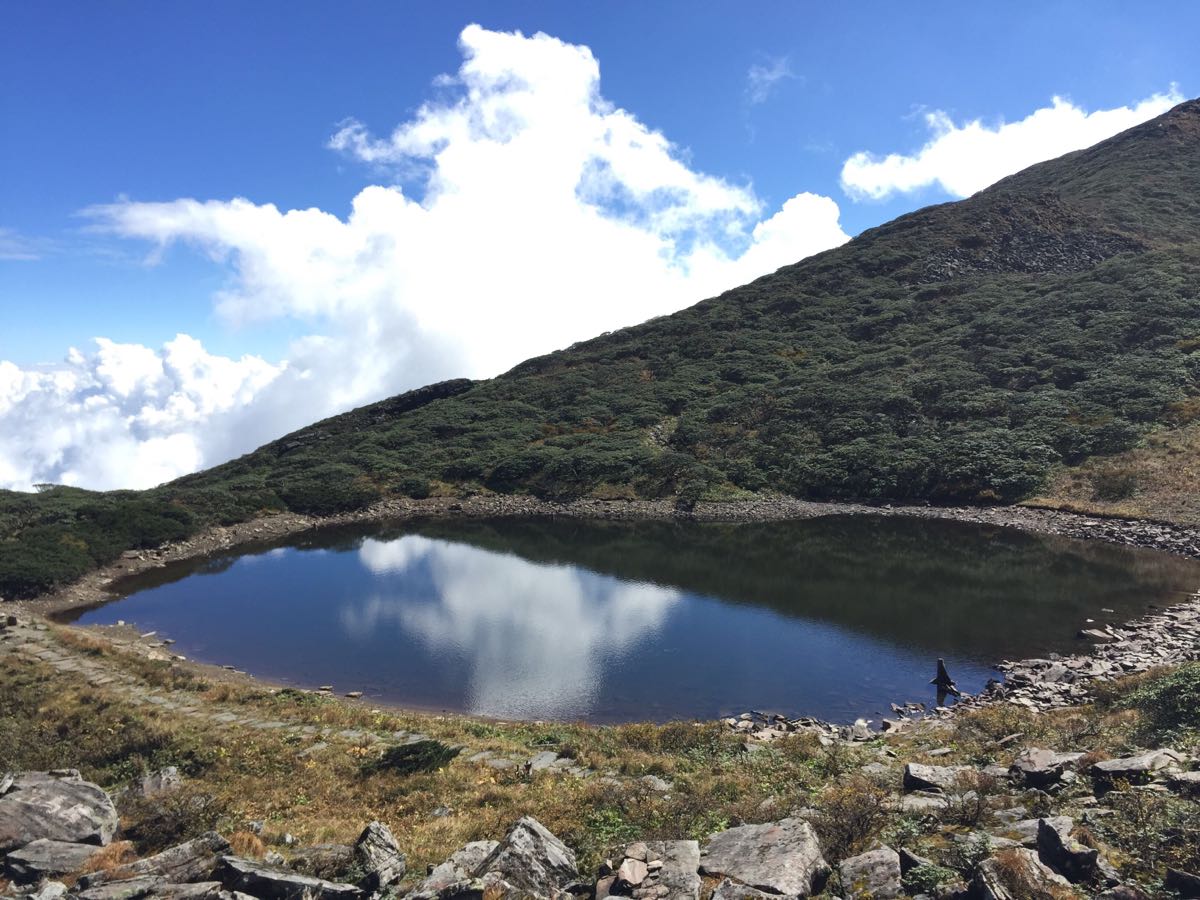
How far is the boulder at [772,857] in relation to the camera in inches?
314

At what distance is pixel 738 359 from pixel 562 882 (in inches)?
3215

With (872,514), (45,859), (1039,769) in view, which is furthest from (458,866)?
(872,514)

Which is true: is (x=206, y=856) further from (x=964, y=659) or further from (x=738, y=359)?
(x=738, y=359)

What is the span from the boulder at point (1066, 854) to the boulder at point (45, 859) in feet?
41.6

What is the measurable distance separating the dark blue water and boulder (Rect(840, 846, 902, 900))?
13.2 metres

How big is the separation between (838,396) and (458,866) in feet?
218

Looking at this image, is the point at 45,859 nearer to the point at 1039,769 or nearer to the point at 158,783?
the point at 158,783

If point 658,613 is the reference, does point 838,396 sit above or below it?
above

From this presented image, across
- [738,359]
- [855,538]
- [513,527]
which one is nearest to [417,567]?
[513,527]

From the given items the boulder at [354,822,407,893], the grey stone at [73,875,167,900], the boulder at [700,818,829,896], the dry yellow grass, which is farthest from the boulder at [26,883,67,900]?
the dry yellow grass

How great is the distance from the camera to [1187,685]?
44.3ft

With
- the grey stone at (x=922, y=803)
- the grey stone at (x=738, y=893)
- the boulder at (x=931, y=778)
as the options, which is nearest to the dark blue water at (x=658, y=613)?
the boulder at (x=931, y=778)

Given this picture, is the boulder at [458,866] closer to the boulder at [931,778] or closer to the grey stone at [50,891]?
the grey stone at [50,891]

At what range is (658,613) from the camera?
31.7 meters
